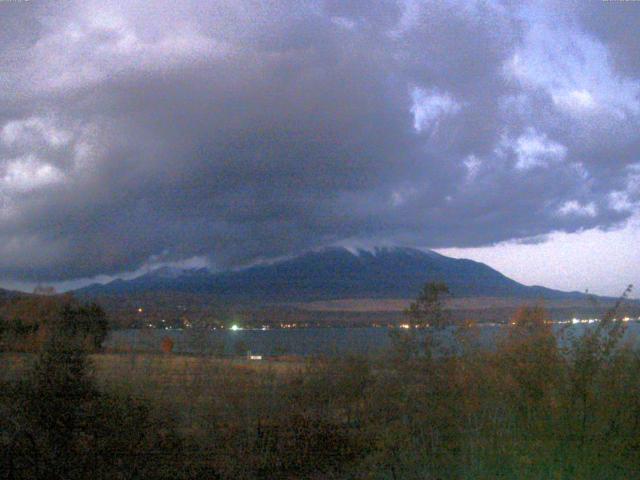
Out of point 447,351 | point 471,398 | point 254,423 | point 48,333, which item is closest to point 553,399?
point 471,398

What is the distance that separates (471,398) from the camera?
11359 mm

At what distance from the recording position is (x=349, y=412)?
1512 centimetres

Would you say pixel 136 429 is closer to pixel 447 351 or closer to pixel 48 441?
pixel 48 441

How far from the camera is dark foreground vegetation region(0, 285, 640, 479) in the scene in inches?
363

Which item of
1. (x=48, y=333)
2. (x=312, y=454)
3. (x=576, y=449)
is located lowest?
(x=312, y=454)

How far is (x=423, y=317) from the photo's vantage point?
52.7ft

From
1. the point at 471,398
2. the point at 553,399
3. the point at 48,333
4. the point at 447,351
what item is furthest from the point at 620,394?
the point at 48,333

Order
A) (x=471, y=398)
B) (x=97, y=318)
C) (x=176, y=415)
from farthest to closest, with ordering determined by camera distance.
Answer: (x=97, y=318) → (x=176, y=415) → (x=471, y=398)

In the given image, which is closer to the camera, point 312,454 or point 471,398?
point 471,398

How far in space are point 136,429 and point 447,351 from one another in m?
5.40

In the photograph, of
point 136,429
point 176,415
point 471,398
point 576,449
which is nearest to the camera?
point 576,449

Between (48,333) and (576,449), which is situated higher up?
(48,333)

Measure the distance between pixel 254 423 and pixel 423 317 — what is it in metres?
4.36

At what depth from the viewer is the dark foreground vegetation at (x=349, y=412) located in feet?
30.2
